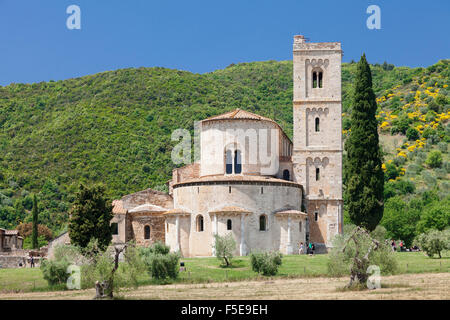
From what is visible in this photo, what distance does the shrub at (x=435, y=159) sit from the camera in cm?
10162

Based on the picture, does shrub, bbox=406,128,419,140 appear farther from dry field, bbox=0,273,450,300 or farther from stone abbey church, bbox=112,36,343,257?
dry field, bbox=0,273,450,300

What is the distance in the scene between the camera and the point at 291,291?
3216 cm

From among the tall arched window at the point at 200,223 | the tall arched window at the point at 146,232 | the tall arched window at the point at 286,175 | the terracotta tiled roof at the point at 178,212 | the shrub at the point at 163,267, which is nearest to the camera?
the shrub at the point at 163,267

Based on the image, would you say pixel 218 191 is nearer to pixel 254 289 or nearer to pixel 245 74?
pixel 254 289

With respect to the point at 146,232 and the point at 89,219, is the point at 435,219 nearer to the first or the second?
the point at 146,232

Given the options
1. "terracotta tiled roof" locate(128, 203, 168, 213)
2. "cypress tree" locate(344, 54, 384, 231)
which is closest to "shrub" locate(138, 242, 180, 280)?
"cypress tree" locate(344, 54, 384, 231)

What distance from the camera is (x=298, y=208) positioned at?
56531mm

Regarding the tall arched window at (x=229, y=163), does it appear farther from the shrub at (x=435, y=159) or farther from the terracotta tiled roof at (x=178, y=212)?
the shrub at (x=435, y=159)

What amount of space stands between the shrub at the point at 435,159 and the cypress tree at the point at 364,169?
50.4 m

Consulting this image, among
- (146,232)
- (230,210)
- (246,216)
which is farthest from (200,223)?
(146,232)

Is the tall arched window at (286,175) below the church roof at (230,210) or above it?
above

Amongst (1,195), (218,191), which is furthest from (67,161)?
(218,191)

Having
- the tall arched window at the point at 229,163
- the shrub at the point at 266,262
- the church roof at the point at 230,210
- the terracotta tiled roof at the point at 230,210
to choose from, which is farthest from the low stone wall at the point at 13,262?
the shrub at the point at 266,262

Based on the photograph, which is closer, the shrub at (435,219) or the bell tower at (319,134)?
the bell tower at (319,134)
